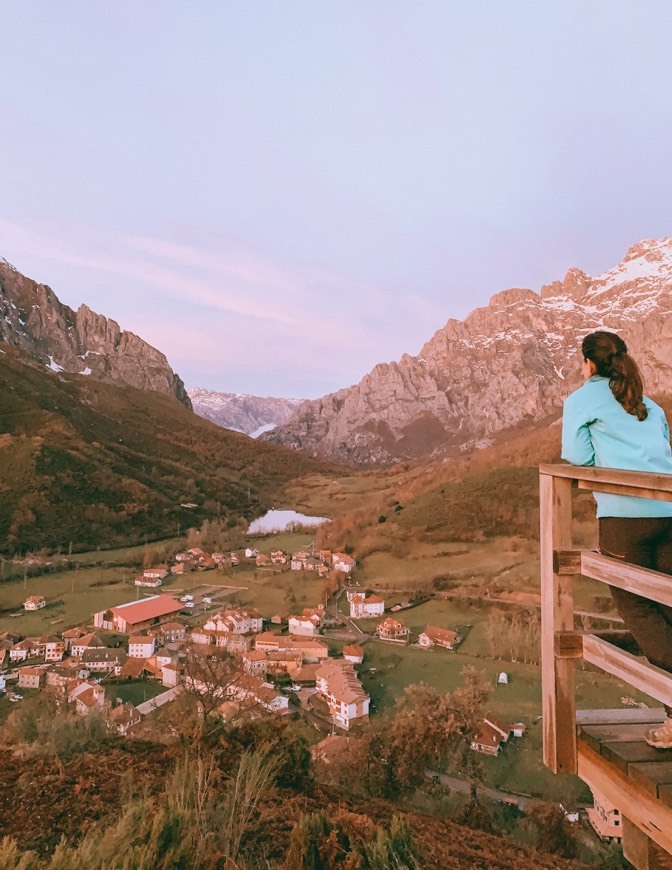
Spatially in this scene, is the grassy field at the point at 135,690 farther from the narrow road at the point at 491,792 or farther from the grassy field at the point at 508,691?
the narrow road at the point at 491,792

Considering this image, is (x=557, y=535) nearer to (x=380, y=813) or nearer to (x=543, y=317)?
(x=380, y=813)

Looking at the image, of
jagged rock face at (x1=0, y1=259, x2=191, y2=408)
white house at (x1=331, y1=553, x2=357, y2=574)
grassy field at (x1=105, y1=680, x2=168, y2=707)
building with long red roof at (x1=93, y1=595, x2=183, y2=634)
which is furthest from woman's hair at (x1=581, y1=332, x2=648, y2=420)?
jagged rock face at (x1=0, y1=259, x2=191, y2=408)

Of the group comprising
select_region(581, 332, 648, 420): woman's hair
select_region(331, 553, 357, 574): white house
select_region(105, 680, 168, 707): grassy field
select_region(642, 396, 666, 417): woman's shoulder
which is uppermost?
select_region(581, 332, 648, 420): woman's hair

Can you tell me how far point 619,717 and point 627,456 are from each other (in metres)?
1.18

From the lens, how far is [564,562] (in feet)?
7.26

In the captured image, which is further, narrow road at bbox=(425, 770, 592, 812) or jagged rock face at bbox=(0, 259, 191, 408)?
jagged rock face at bbox=(0, 259, 191, 408)

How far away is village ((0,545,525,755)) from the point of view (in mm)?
16594

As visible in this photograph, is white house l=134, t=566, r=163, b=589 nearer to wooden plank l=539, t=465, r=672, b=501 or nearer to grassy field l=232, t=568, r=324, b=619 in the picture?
grassy field l=232, t=568, r=324, b=619

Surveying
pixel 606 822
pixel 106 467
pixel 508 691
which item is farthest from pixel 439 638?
pixel 106 467

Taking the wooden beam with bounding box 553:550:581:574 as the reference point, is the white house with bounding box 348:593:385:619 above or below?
below

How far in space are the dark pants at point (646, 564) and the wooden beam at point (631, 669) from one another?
12cm

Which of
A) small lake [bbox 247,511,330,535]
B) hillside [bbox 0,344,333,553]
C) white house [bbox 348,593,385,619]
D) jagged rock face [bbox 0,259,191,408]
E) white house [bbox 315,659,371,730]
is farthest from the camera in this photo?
jagged rock face [bbox 0,259,191,408]

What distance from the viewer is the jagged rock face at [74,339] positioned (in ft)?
457

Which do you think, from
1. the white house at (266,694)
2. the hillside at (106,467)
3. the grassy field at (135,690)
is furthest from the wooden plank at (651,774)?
the hillside at (106,467)
